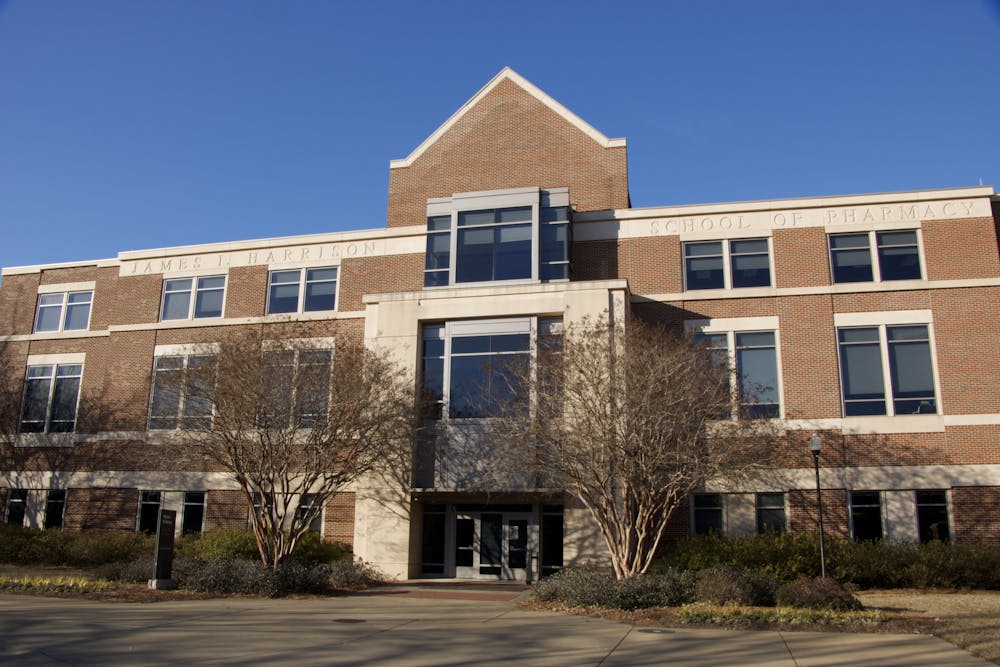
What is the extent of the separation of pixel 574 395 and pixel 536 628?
6.71m

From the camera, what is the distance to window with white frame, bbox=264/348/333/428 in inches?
827

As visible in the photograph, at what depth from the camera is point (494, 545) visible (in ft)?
83.4

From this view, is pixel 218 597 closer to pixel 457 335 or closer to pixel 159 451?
pixel 159 451

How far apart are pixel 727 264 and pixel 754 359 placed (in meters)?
3.17

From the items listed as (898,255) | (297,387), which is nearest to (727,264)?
(898,255)

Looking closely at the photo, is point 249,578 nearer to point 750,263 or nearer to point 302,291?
point 302,291

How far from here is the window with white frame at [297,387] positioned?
21000 mm

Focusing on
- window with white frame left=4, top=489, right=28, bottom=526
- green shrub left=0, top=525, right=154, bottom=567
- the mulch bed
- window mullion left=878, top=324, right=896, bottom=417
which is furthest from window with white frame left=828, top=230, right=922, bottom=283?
window with white frame left=4, top=489, right=28, bottom=526

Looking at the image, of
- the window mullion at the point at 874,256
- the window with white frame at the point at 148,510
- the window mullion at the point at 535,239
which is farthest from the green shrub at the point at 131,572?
the window mullion at the point at 874,256

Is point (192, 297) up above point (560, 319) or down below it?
above

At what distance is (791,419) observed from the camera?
81.6 ft

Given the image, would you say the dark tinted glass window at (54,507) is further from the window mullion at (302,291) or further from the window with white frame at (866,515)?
the window with white frame at (866,515)

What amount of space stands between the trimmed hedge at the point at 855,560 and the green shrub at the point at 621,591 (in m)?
4.03

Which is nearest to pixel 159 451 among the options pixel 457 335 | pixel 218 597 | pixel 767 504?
pixel 218 597
